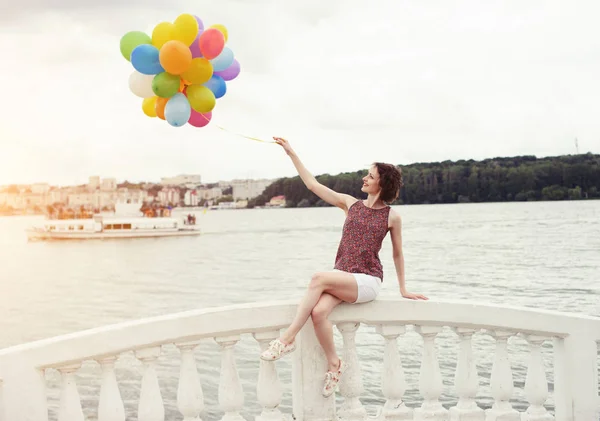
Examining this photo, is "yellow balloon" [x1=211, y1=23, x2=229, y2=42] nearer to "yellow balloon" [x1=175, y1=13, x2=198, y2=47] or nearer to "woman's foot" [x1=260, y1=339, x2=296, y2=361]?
"yellow balloon" [x1=175, y1=13, x2=198, y2=47]

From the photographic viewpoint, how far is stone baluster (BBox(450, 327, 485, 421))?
3.43 metres

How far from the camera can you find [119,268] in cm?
5803

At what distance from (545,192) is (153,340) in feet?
273

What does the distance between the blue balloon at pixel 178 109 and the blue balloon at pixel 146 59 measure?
0.67 feet

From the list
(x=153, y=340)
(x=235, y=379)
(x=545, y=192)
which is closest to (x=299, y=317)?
(x=235, y=379)

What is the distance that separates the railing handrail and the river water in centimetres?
278

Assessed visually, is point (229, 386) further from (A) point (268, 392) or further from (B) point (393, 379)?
(B) point (393, 379)

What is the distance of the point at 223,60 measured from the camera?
14.0 feet

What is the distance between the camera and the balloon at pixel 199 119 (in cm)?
424

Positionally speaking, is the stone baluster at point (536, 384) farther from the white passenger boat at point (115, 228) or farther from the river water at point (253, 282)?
the white passenger boat at point (115, 228)

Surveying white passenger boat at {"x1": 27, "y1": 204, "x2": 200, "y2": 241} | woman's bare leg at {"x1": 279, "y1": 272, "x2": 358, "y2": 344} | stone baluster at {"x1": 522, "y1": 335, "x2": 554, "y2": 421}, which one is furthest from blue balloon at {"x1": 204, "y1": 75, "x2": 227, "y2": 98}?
white passenger boat at {"x1": 27, "y1": 204, "x2": 200, "y2": 241}

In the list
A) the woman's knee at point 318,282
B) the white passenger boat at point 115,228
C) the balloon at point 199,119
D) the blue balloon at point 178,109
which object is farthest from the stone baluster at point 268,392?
the white passenger boat at point 115,228

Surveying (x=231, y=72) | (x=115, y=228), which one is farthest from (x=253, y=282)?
(x=231, y=72)

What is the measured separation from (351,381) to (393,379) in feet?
0.72
